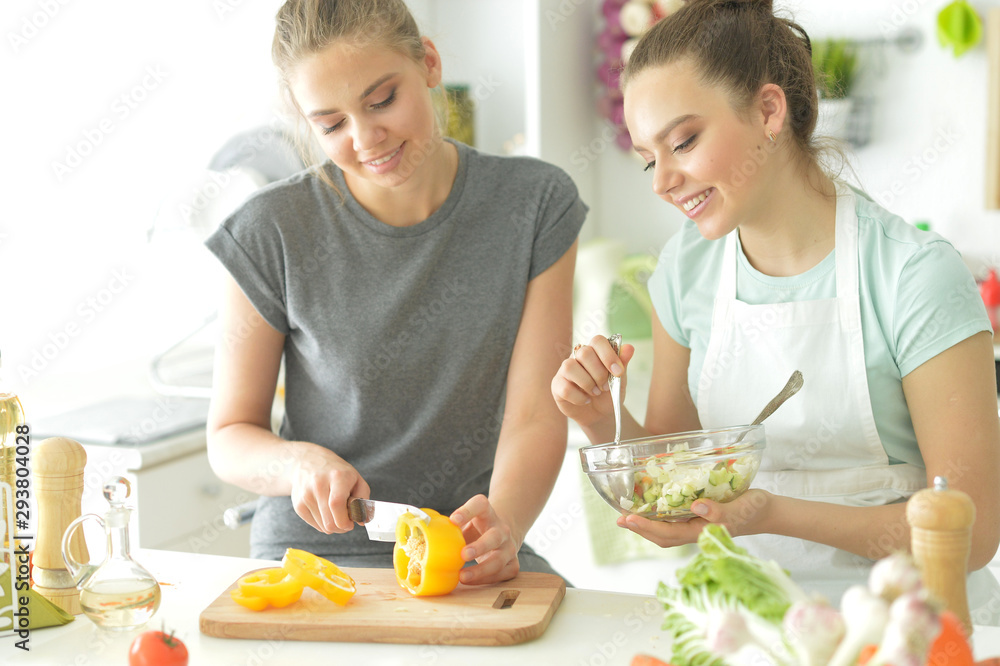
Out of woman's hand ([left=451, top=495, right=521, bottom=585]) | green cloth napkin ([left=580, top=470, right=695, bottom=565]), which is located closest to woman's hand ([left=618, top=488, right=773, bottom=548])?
woman's hand ([left=451, top=495, right=521, bottom=585])

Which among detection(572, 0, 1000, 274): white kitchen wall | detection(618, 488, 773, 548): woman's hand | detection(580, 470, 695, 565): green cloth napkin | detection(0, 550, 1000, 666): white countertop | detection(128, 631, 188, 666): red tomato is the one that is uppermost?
detection(572, 0, 1000, 274): white kitchen wall

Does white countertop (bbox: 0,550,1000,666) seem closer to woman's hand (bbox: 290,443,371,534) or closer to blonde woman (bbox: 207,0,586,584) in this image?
woman's hand (bbox: 290,443,371,534)

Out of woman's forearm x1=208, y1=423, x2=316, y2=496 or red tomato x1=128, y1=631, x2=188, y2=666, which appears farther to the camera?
woman's forearm x1=208, y1=423, x2=316, y2=496

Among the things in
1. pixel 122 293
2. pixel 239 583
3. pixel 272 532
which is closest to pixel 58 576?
pixel 239 583

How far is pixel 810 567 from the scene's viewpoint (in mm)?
1204

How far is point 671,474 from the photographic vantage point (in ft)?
3.20

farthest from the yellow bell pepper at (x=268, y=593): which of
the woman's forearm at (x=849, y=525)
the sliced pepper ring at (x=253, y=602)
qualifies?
the woman's forearm at (x=849, y=525)

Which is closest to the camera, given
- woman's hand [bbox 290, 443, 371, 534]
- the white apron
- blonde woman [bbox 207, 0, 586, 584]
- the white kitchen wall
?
woman's hand [bbox 290, 443, 371, 534]

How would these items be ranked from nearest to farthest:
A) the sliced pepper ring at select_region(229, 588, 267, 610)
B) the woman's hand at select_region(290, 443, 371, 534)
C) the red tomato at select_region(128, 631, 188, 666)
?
1. the red tomato at select_region(128, 631, 188, 666)
2. the sliced pepper ring at select_region(229, 588, 267, 610)
3. the woman's hand at select_region(290, 443, 371, 534)

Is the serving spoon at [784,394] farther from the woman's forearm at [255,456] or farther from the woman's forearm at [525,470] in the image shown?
the woman's forearm at [255,456]

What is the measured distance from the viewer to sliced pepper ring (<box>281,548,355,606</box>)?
95cm

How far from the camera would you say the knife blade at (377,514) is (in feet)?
3.34

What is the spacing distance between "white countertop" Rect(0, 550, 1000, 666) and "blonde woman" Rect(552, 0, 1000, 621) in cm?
21

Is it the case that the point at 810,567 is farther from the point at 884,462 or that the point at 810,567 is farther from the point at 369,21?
the point at 369,21
